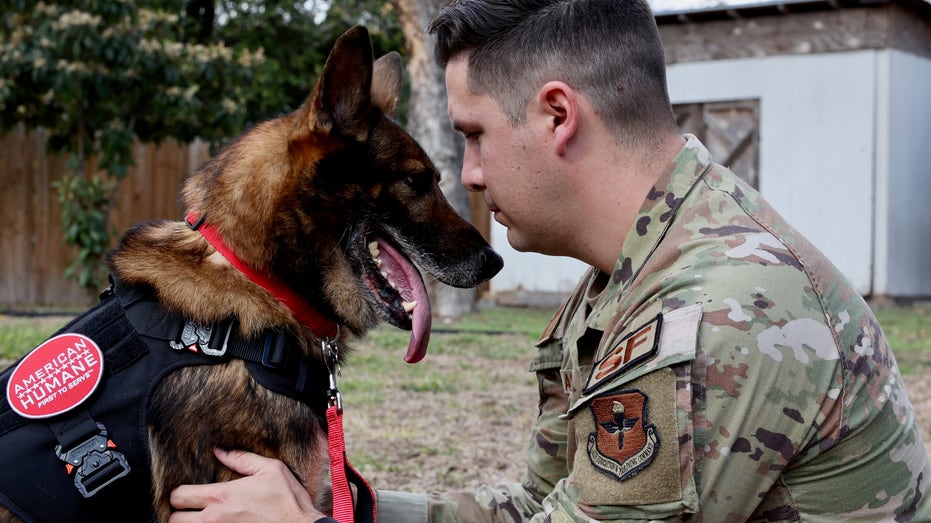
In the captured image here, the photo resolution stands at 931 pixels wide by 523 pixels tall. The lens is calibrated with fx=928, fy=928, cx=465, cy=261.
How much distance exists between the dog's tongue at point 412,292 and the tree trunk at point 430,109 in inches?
313

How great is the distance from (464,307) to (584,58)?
9.31 meters

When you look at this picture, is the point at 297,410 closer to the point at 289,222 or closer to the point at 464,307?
the point at 289,222

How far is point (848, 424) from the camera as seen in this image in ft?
6.08

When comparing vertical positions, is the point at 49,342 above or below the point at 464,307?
above

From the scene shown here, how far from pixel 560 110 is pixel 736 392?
2.69 ft

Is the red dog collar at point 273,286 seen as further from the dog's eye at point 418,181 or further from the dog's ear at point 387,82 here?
the dog's ear at point 387,82

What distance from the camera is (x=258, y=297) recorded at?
95.1 inches

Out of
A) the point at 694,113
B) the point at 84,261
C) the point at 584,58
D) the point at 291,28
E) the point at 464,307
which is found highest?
the point at 584,58

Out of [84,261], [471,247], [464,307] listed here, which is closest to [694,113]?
[464,307]

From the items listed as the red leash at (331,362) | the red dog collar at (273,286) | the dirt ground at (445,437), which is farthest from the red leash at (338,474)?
the dirt ground at (445,437)

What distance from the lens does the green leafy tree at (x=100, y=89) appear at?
1130 centimetres

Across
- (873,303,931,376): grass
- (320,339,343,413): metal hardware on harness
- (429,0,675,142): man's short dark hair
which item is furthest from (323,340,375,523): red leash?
(873,303,931,376): grass

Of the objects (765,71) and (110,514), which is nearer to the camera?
(110,514)

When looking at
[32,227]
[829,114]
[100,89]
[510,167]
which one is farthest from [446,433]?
[32,227]
